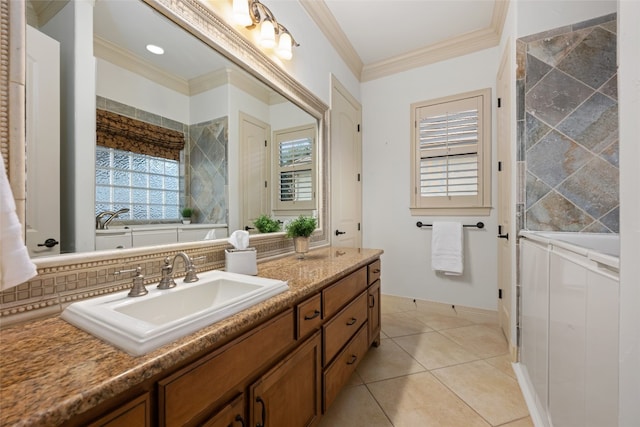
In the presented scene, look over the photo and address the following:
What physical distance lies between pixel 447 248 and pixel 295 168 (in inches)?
66.9

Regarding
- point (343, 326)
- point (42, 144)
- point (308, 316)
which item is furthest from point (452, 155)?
point (42, 144)

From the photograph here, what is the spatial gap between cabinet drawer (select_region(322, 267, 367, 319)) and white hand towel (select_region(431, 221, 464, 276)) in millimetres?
1244

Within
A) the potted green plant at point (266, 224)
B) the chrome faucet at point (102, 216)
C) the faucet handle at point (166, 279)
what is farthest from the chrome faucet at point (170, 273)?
the potted green plant at point (266, 224)

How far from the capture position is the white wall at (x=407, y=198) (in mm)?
2658

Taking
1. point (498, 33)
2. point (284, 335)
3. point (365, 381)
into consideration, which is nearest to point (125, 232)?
point (284, 335)

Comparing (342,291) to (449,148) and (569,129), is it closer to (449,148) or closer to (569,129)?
Result: (569,129)

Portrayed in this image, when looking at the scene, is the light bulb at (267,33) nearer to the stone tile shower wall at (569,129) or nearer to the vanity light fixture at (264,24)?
the vanity light fixture at (264,24)

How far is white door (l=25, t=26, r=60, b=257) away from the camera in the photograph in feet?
2.61

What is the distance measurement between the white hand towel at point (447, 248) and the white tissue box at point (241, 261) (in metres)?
2.03

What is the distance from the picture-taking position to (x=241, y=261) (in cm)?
130

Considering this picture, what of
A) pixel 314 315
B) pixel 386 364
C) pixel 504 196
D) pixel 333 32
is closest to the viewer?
pixel 314 315

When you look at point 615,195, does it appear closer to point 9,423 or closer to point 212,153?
point 212,153

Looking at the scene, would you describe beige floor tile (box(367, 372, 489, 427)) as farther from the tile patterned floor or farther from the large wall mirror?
the large wall mirror

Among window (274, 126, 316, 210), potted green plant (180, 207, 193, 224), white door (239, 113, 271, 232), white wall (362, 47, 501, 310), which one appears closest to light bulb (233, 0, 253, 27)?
white door (239, 113, 271, 232)
